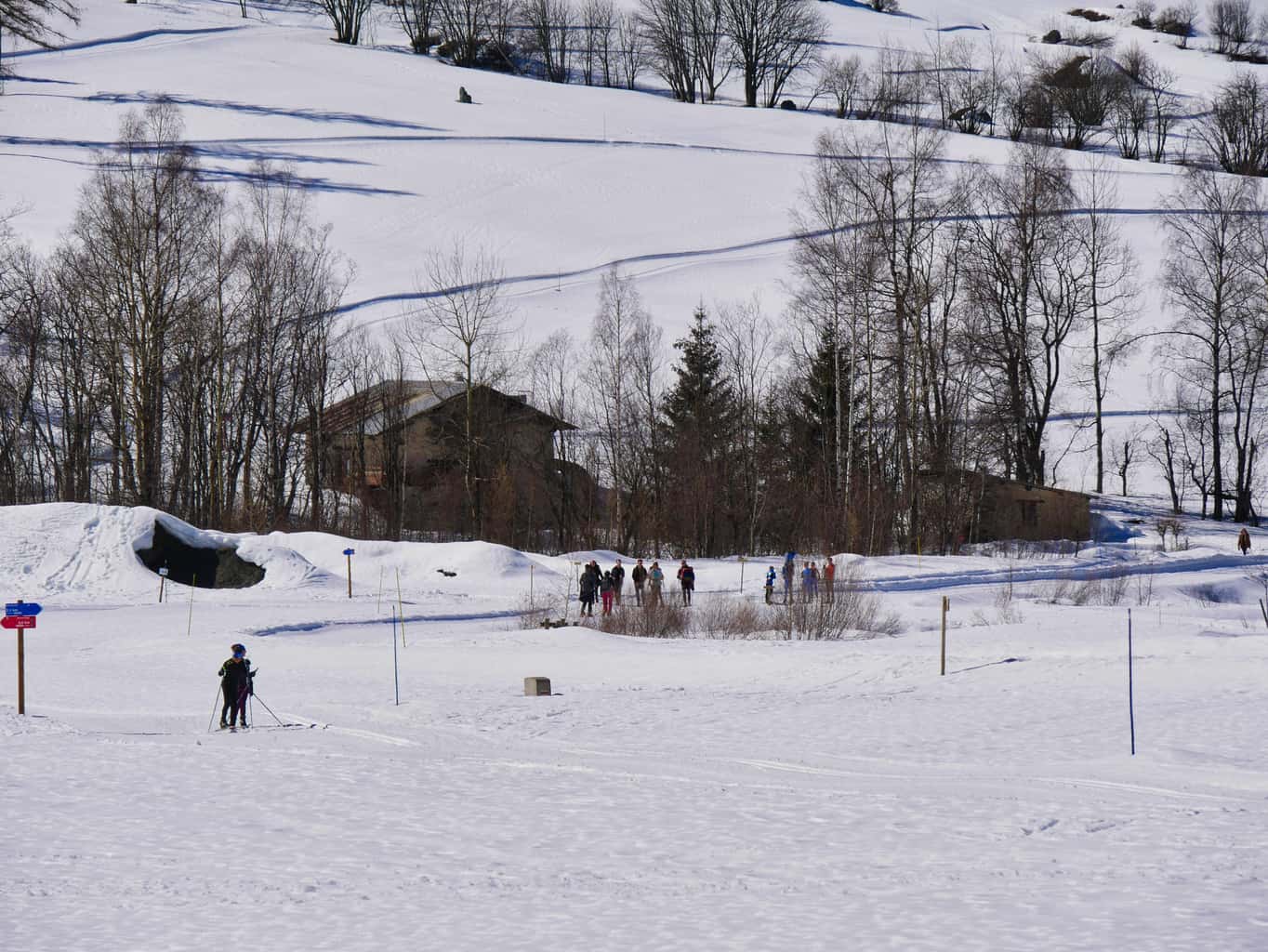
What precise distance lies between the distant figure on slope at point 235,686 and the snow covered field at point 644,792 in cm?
73

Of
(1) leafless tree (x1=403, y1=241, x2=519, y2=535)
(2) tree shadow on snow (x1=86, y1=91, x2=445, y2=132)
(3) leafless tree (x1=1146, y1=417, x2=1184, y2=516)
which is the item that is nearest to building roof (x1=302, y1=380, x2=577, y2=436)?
(1) leafless tree (x1=403, y1=241, x2=519, y2=535)

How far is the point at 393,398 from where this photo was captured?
5978cm

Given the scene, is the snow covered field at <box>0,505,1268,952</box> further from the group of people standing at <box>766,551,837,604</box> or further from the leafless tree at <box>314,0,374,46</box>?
the leafless tree at <box>314,0,374,46</box>

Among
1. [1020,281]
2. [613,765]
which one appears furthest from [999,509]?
[613,765]

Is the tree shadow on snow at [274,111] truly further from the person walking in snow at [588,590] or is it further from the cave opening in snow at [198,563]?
the person walking in snow at [588,590]

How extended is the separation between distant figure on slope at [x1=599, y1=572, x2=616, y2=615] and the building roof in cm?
2132

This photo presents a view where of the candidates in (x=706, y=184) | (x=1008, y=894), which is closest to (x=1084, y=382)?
(x=706, y=184)

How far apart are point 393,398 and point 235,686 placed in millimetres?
42732

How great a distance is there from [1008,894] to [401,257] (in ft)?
214

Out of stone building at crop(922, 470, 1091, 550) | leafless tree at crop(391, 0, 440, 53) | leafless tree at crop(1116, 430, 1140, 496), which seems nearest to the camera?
stone building at crop(922, 470, 1091, 550)

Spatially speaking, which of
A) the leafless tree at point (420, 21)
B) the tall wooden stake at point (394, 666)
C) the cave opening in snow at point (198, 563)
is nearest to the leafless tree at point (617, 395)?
the cave opening in snow at point (198, 563)

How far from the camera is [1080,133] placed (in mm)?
97875

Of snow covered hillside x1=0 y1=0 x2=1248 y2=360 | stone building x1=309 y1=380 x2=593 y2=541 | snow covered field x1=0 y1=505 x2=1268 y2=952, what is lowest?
snow covered field x1=0 y1=505 x2=1268 y2=952

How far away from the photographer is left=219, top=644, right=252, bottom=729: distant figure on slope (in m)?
17.8
